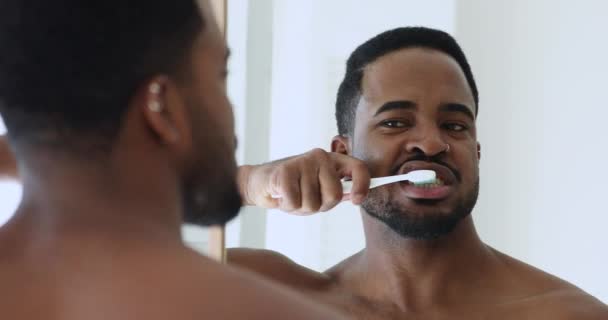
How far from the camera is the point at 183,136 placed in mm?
497

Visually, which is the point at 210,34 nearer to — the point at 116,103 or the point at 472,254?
the point at 116,103

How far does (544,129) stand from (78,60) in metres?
1.12

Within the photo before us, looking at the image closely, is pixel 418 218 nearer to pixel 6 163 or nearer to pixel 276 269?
pixel 276 269

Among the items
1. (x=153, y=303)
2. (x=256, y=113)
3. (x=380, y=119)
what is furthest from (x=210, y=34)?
(x=256, y=113)

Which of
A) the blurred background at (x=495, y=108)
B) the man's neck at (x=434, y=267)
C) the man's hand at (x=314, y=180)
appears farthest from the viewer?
the blurred background at (x=495, y=108)

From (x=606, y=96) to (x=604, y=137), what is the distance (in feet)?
0.23

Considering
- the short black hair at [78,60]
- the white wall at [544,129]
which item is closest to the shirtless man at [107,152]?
the short black hair at [78,60]

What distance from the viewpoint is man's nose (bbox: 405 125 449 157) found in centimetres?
102

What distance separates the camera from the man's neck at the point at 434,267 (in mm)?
1097

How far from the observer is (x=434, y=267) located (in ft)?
3.63

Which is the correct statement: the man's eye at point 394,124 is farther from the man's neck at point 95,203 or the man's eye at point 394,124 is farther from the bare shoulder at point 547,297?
the man's neck at point 95,203

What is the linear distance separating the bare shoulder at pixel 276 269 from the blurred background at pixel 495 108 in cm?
14

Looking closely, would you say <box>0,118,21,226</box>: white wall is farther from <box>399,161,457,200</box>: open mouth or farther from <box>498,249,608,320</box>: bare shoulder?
<box>498,249,608,320</box>: bare shoulder

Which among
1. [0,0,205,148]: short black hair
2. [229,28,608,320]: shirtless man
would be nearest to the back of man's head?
[0,0,205,148]: short black hair
